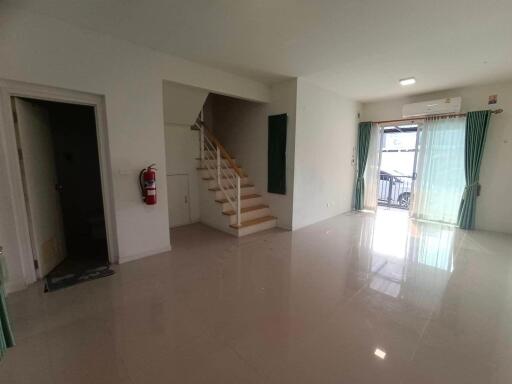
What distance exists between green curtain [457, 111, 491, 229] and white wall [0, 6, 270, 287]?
4662 mm

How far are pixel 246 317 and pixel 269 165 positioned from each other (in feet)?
10.2

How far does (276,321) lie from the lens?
6.57 feet

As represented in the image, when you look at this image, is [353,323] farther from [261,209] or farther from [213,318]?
[261,209]

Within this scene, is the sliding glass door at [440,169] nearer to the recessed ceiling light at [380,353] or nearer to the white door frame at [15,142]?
the recessed ceiling light at [380,353]

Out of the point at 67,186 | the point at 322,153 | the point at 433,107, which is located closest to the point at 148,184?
the point at 67,186

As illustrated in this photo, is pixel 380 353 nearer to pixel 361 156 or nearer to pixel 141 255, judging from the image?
pixel 141 255

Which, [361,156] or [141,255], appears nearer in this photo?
[141,255]

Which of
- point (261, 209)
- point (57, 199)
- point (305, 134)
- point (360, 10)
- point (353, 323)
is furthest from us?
point (261, 209)

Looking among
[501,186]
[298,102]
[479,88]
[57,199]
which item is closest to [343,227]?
[298,102]

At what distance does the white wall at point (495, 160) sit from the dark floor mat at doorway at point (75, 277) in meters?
6.45

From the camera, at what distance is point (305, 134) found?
446 centimetres

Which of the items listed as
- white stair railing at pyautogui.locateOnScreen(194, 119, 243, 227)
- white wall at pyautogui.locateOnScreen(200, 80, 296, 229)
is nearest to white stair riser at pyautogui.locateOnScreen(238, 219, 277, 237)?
white wall at pyautogui.locateOnScreen(200, 80, 296, 229)

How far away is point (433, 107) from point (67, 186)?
7.10 meters

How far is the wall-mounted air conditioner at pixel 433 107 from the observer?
453cm
